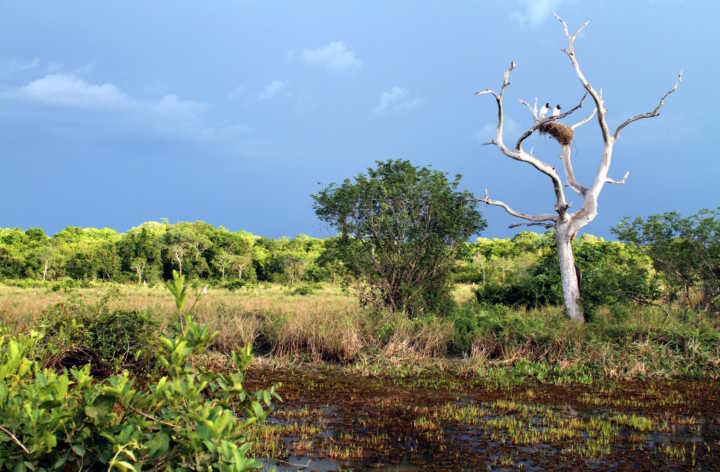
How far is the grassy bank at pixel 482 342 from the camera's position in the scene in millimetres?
11695

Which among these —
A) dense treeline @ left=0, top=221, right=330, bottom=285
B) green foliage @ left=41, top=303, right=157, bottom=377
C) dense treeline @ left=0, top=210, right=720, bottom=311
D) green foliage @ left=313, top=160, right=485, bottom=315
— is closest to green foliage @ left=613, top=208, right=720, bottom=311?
dense treeline @ left=0, top=210, right=720, bottom=311

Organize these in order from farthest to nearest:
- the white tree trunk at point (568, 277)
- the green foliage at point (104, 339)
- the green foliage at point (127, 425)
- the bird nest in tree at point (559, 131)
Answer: the bird nest in tree at point (559, 131) < the white tree trunk at point (568, 277) < the green foliage at point (104, 339) < the green foliage at point (127, 425)

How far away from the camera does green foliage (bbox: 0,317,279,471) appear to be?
2.85 m

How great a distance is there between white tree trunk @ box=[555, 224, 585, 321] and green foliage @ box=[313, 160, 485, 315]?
2.59 m

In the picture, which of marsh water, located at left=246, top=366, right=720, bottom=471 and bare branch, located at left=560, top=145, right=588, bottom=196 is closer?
marsh water, located at left=246, top=366, right=720, bottom=471

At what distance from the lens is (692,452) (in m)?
6.62

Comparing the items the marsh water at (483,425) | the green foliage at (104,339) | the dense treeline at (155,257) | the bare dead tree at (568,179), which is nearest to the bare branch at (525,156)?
the bare dead tree at (568,179)

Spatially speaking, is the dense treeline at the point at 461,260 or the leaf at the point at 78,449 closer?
the leaf at the point at 78,449

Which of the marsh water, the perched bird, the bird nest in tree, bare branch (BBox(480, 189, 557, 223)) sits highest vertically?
the perched bird

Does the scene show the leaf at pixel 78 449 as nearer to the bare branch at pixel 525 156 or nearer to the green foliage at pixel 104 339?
the green foliage at pixel 104 339

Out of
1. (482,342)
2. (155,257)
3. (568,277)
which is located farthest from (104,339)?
(155,257)

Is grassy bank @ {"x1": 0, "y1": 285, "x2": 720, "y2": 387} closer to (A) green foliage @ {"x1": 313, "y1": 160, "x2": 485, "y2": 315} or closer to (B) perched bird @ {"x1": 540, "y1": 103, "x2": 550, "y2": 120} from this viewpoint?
(A) green foliage @ {"x1": 313, "y1": 160, "x2": 485, "y2": 315}

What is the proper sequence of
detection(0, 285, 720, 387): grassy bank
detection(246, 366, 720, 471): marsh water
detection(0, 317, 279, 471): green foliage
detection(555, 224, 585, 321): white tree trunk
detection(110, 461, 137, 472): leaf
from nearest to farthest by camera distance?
detection(110, 461, 137, 472): leaf < detection(0, 317, 279, 471): green foliage < detection(246, 366, 720, 471): marsh water < detection(0, 285, 720, 387): grassy bank < detection(555, 224, 585, 321): white tree trunk

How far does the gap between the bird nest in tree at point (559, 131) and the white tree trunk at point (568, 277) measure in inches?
117
